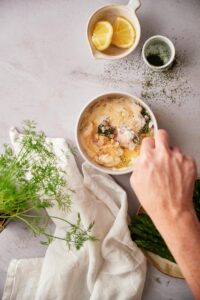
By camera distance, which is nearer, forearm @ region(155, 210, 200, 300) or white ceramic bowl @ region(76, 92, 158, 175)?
forearm @ region(155, 210, 200, 300)

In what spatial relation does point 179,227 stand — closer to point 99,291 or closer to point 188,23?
point 99,291

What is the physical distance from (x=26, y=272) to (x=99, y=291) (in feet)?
0.96

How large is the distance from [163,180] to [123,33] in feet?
2.15

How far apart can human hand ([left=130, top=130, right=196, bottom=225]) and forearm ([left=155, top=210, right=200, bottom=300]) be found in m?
0.02

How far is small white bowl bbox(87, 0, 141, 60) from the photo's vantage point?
62.4 inches

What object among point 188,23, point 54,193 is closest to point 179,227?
point 54,193

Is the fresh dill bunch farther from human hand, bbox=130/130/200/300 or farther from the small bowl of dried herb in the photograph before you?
the small bowl of dried herb

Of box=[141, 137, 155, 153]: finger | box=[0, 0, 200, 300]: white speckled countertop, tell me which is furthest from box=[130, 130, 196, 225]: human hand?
box=[0, 0, 200, 300]: white speckled countertop

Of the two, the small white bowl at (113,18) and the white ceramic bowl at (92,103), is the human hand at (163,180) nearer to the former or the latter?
the white ceramic bowl at (92,103)

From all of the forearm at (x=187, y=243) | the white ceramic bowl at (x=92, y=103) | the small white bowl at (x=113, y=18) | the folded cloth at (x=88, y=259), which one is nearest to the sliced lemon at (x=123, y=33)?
the small white bowl at (x=113, y=18)

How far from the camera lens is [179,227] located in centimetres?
118

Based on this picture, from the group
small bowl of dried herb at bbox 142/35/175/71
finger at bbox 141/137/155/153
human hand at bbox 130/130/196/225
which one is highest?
small bowl of dried herb at bbox 142/35/175/71

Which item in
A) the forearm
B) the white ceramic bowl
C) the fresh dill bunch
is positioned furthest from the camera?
the white ceramic bowl

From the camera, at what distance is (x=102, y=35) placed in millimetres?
1598
